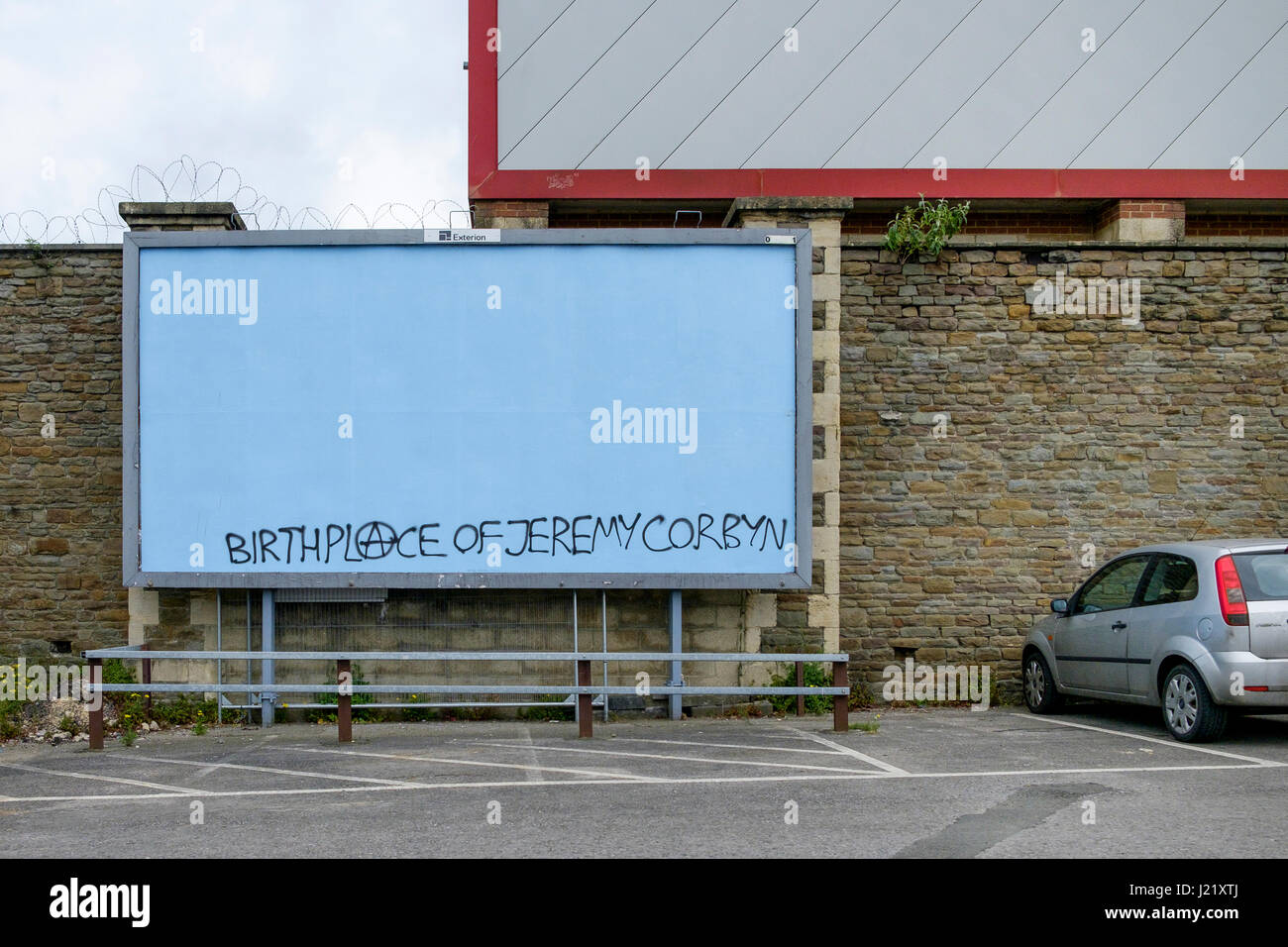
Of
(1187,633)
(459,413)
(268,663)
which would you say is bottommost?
(268,663)

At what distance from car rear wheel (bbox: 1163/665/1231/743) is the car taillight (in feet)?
1.79

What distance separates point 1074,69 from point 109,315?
1163cm

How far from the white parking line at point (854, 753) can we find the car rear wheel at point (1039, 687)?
8.84 feet

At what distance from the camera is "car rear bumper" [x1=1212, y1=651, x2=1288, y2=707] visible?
864 cm

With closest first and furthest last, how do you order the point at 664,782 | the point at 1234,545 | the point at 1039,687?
the point at 664,782, the point at 1234,545, the point at 1039,687

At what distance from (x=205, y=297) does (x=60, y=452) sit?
8.11 feet

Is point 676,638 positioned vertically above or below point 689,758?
above

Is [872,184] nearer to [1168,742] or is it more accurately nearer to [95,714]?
[1168,742]

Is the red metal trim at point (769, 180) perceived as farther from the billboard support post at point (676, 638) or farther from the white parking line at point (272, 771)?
the white parking line at point (272, 771)

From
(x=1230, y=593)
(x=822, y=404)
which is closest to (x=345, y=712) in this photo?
(x=822, y=404)

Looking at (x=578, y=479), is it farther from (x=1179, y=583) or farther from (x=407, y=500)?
(x=1179, y=583)

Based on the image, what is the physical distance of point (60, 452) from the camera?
11953 mm

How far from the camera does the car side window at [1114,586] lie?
10188 millimetres

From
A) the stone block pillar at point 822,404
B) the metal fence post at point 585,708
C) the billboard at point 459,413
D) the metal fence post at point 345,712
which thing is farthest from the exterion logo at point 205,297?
the stone block pillar at point 822,404
